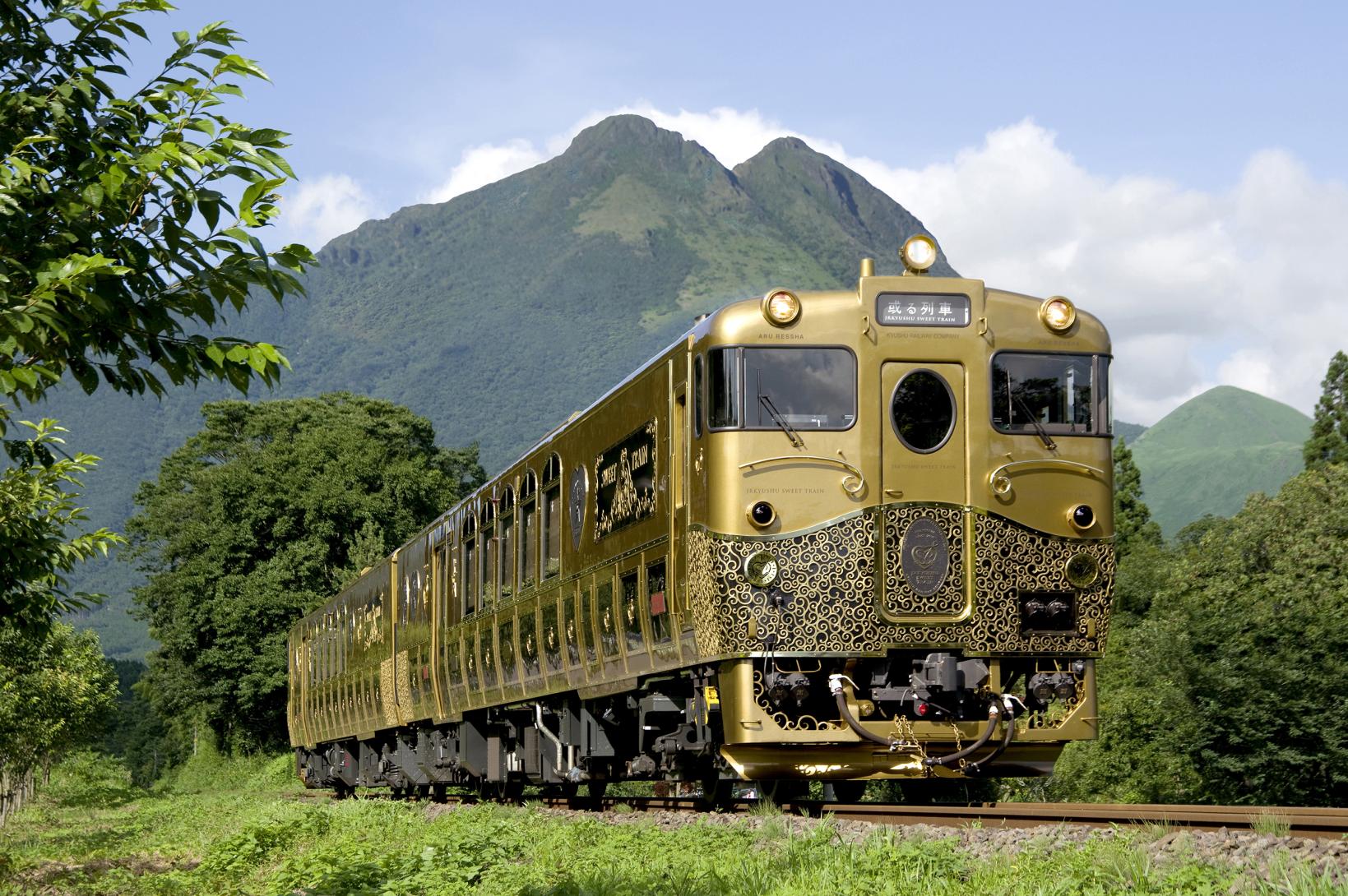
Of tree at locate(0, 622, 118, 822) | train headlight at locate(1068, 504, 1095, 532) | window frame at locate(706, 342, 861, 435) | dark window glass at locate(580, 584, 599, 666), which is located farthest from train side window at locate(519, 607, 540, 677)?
tree at locate(0, 622, 118, 822)

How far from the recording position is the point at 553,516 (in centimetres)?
1619

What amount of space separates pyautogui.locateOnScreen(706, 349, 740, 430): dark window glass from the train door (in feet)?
3.64

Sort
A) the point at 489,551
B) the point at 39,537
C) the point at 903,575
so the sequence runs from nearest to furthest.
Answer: the point at 39,537 → the point at 903,575 → the point at 489,551

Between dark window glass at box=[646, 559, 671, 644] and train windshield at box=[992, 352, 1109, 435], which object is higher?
train windshield at box=[992, 352, 1109, 435]

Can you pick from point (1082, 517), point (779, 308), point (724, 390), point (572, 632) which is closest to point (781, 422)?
point (724, 390)

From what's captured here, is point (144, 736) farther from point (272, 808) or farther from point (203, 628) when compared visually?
point (272, 808)

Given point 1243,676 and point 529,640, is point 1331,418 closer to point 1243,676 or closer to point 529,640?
point 1243,676

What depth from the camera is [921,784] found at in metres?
13.5

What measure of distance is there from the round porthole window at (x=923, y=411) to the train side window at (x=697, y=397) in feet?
4.64

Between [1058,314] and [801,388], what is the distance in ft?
7.01

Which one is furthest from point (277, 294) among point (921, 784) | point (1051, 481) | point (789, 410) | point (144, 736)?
point (144, 736)

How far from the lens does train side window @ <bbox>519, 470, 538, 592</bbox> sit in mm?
16859

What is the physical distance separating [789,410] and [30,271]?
6.71 meters

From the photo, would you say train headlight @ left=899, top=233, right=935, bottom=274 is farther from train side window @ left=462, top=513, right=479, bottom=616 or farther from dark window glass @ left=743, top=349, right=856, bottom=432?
train side window @ left=462, top=513, right=479, bottom=616
